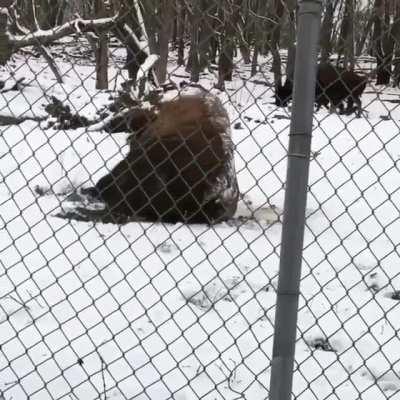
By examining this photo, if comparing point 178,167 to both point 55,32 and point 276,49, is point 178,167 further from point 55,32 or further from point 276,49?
point 276,49

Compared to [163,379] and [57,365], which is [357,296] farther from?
[57,365]

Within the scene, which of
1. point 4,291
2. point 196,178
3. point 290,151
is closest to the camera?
point 290,151

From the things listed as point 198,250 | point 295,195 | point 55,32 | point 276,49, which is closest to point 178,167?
point 198,250

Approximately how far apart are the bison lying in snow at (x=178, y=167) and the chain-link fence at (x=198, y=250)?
0.06 ft

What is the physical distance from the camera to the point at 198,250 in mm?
4344

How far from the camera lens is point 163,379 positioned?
262 centimetres

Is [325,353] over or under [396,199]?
over

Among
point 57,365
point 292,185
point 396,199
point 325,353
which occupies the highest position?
point 292,185

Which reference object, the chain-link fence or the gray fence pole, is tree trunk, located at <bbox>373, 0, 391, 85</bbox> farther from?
the gray fence pole

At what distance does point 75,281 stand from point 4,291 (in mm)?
437

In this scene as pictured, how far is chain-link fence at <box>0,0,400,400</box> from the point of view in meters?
2.52

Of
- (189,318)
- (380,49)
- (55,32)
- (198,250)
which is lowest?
(198,250)

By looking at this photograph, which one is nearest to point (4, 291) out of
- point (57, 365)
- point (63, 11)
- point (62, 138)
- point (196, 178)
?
point (57, 365)

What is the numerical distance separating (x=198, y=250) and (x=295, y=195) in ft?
9.21
